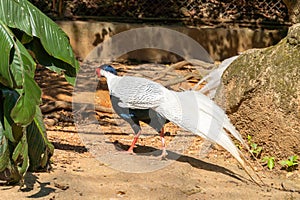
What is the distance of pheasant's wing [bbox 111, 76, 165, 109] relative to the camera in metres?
5.26

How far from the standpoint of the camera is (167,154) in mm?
5539

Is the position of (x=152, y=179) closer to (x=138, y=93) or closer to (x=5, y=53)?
(x=138, y=93)

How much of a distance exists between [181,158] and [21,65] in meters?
2.55

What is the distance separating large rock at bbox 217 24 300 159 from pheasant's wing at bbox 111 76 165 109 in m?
0.82

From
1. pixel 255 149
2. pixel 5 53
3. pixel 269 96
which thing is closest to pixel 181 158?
pixel 255 149

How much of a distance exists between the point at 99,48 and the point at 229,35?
2.02 meters

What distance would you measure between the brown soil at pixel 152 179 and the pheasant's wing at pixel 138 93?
0.48 meters

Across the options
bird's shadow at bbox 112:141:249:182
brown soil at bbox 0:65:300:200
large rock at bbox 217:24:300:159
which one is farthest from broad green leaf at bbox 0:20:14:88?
large rock at bbox 217:24:300:159

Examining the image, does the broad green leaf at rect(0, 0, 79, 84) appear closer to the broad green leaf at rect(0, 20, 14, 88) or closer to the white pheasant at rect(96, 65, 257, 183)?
the broad green leaf at rect(0, 20, 14, 88)

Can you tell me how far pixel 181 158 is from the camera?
5535mm

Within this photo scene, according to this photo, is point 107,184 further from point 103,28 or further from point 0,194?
point 103,28

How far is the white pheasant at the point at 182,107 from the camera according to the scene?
16.6 feet

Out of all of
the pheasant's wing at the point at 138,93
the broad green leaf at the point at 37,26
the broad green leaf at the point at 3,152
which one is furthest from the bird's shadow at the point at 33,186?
the pheasant's wing at the point at 138,93

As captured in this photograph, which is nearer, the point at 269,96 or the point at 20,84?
the point at 20,84
